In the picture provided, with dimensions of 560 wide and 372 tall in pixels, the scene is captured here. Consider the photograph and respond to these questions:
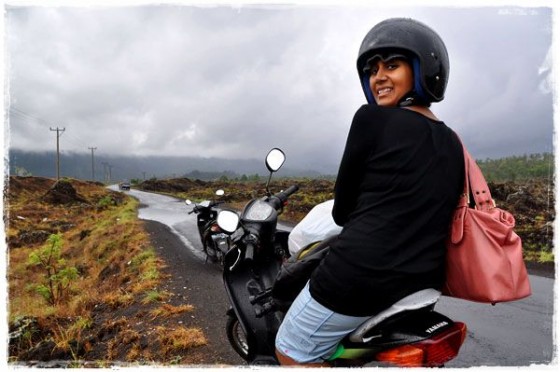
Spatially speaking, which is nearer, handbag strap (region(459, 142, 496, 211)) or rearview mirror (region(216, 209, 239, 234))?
handbag strap (region(459, 142, 496, 211))

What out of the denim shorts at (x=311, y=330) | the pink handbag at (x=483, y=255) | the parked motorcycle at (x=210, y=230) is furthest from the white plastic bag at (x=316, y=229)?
the parked motorcycle at (x=210, y=230)

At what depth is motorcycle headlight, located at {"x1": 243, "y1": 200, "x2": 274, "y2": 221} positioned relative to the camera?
2.69 m

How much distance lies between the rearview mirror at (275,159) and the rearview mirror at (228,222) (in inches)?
17.7

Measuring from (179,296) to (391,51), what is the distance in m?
4.64

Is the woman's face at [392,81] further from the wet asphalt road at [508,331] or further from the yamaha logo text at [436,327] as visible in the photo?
the wet asphalt road at [508,331]

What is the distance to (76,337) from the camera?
437 centimetres

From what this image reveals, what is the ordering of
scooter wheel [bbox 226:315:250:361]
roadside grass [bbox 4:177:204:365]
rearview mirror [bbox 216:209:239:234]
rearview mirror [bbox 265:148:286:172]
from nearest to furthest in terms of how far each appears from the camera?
rearview mirror [bbox 216:209:239:234] < rearview mirror [bbox 265:148:286:172] < scooter wheel [bbox 226:315:250:361] < roadside grass [bbox 4:177:204:365]

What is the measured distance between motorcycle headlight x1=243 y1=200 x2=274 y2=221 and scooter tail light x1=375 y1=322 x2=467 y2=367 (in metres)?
1.23

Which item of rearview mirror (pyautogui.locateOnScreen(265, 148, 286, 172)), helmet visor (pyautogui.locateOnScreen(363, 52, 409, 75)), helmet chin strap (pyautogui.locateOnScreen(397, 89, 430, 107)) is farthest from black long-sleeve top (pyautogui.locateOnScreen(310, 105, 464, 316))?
rearview mirror (pyautogui.locateOnScreen(265, 148, 286, 172))

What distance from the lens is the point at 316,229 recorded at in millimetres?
2131

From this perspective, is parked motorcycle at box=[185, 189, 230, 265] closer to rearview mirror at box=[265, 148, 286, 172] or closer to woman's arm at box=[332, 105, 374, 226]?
rearview mirror at box=[265, 148, 286, 172]

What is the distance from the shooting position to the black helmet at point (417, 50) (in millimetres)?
1732

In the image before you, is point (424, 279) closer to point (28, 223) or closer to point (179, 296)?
point (179, 296)

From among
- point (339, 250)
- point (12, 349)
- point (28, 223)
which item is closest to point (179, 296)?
point (12, 349)
